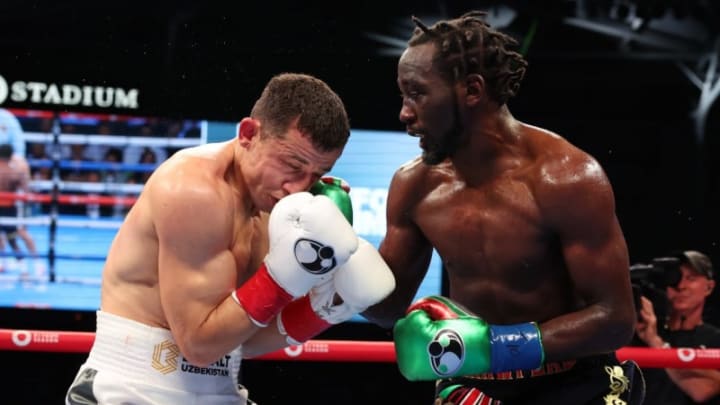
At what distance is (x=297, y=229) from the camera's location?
1.96 meters

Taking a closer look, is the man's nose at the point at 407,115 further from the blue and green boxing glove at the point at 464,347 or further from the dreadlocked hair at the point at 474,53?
the blue and green boxing glove at the point at 464,347

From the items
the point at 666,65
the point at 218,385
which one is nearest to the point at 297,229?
the point at 218,385

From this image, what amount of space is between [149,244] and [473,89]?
0.86 meters

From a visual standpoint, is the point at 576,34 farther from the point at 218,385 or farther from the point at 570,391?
the point at 218,385

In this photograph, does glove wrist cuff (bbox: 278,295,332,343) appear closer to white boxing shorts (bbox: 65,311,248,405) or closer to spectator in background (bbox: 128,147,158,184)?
white boxing shorts (bbox: 65,311,248,405)

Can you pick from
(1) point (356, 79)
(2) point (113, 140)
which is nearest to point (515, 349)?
(1) point (356, 79)

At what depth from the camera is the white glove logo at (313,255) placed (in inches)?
76.9

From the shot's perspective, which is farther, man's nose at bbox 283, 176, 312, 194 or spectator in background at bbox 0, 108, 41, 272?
spectator in background at bbox 0, 108, 41, 272

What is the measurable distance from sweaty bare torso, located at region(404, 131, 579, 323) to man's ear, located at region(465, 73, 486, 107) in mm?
166

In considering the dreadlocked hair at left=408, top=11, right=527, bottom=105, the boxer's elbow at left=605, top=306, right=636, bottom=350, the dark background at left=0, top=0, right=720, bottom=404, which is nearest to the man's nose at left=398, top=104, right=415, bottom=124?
the dreadlocked hair at left=408, top=11, right=527, bottom=105

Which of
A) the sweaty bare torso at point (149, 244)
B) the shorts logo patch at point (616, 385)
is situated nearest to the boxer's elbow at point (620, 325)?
the shorts logo patch at point (616, 385)

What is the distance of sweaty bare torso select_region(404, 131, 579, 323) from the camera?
2283 millimetres

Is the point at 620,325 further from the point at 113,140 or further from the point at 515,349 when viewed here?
the point at 113,140

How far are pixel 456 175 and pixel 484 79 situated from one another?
25 cm
